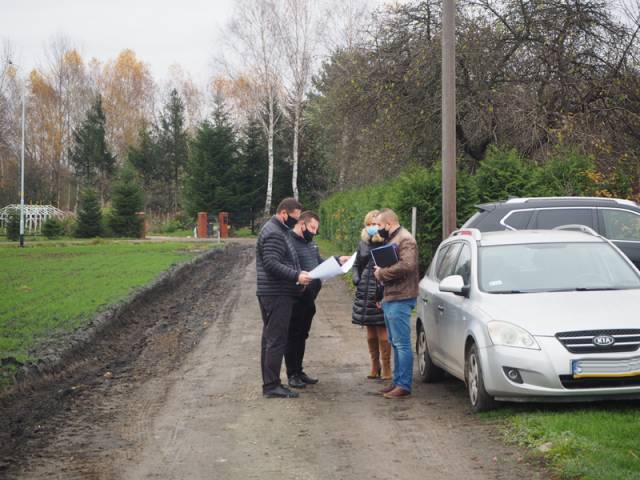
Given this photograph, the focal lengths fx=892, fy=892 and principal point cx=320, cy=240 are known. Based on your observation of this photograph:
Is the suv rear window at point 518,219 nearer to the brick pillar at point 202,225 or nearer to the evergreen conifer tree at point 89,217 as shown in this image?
the evergreen conifer tree at point 89,217

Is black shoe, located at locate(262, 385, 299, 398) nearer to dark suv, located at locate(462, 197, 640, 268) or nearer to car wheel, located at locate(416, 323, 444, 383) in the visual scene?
car wheel, located at locate(416, 323, 444, 383)

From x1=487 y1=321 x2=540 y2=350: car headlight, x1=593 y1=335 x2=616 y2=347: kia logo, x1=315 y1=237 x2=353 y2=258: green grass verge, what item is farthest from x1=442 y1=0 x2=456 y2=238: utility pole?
x1=315 y1=237 x2=353 y2=258: green grass verge

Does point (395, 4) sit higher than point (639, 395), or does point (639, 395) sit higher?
point (395, 4)

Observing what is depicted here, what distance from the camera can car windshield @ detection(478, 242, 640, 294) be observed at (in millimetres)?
8617

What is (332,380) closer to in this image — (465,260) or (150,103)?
(465,260)

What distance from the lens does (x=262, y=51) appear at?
60000 mm

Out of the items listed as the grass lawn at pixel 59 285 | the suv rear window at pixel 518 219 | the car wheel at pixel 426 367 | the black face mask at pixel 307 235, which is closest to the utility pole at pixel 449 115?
the suv rear window at pixel 518 219

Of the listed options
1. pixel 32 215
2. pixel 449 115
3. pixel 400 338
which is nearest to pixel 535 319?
pixel 400 338

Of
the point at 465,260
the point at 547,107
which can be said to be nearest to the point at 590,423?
the point at 465,260

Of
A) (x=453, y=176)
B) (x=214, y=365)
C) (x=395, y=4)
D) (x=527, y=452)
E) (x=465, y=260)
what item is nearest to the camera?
(x=527, y=452)

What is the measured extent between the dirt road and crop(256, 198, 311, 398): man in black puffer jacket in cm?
31

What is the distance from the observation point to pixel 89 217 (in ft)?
187

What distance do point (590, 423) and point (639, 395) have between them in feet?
2.15

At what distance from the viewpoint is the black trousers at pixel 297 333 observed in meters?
10.2
